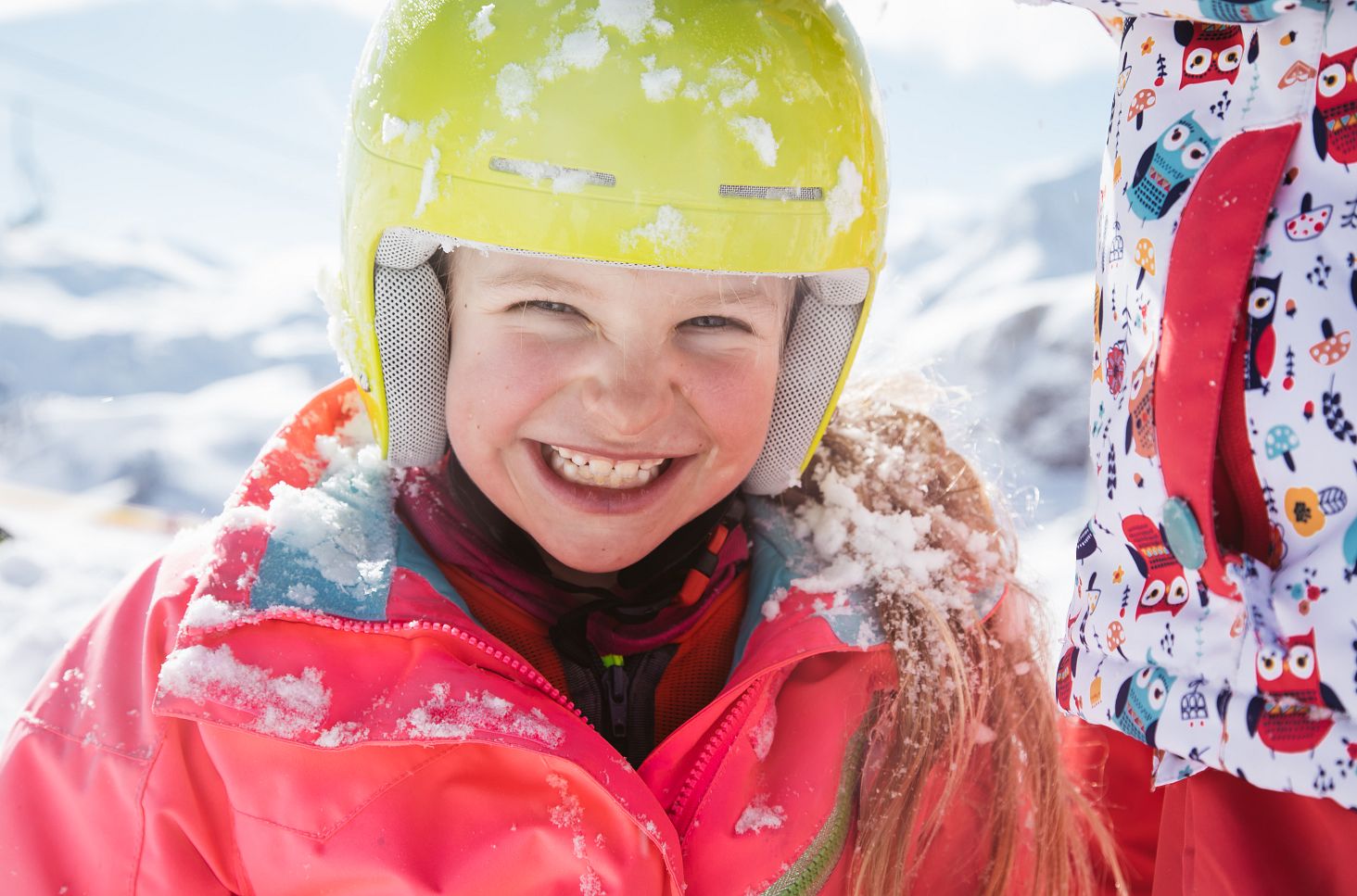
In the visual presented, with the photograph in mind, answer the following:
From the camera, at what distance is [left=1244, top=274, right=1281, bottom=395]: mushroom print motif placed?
98 centimetres

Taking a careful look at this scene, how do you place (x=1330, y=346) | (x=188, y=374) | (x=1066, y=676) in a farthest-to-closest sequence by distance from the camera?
1. (x=188, y=374)
2. (x=1066, y=676)
3. (x=1330, y=346)

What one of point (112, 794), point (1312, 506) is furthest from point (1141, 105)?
point (112, 794)

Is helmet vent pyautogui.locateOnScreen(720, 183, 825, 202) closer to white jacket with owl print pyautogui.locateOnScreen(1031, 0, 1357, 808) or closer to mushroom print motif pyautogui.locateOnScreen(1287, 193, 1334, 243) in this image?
white jacket with owl print pyautogui.locateOnScreen(1031, 0, 1357, 808)

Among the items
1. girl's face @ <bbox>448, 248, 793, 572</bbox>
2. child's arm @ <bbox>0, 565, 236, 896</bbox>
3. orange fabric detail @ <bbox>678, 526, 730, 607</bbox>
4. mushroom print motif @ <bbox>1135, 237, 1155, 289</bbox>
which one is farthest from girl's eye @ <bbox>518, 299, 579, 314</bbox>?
mushroom print motif @ <bbox>1135, 237, 1155, 289</bbox>

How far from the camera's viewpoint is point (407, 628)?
1518 mm

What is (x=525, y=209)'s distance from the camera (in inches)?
59.1

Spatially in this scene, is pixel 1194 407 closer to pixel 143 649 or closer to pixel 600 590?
pixel 600 590

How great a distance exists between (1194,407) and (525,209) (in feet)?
2.88

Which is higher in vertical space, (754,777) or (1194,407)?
(1194,407)

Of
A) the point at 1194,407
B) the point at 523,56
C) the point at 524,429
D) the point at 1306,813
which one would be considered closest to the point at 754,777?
the point at 524,429

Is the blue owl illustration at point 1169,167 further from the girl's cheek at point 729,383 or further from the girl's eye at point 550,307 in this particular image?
the girl's eye at point 550,307

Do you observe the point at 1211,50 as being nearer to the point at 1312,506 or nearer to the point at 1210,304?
the point at 1210,304

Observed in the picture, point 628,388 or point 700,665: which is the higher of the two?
point 628,388

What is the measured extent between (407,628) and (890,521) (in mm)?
819
